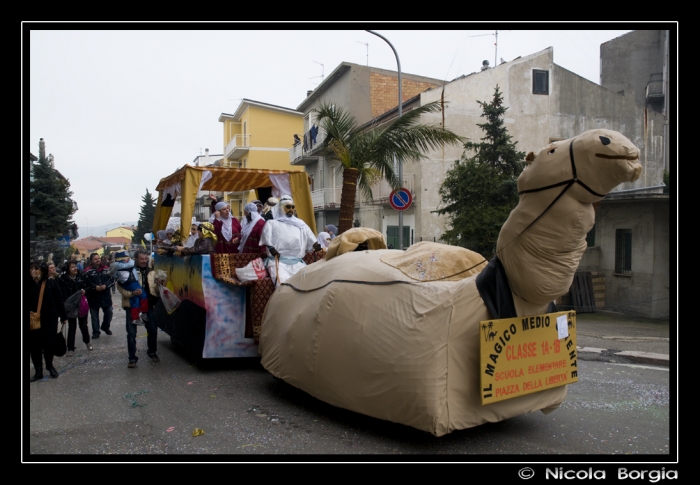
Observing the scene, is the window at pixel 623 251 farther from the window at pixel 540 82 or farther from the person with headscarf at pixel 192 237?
the person with headscarf at pixel 192 237

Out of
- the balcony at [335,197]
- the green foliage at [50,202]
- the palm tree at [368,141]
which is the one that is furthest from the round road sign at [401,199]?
the green foliage at [50,202]

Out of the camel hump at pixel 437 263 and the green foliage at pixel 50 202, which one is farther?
the green foliage at pixel 50 202

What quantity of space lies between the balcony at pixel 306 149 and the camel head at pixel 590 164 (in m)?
25.0

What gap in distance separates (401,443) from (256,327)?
3.12m

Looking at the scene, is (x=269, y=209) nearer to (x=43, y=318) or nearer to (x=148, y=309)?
(x=148, y=309)

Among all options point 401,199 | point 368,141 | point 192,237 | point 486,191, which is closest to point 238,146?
point 486,191

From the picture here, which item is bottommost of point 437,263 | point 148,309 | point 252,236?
point 148,309

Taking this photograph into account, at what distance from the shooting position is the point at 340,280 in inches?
211

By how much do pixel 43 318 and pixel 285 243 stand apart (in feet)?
10.3

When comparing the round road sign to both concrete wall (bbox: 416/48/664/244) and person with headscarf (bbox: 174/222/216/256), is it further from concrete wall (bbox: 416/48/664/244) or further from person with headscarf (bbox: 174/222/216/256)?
concrete wall (bbox: 416/48/664/244)

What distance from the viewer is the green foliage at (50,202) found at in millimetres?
20547

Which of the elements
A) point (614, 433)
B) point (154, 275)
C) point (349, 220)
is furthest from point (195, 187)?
point (614, 433)

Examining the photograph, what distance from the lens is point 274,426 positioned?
17.5 ft
